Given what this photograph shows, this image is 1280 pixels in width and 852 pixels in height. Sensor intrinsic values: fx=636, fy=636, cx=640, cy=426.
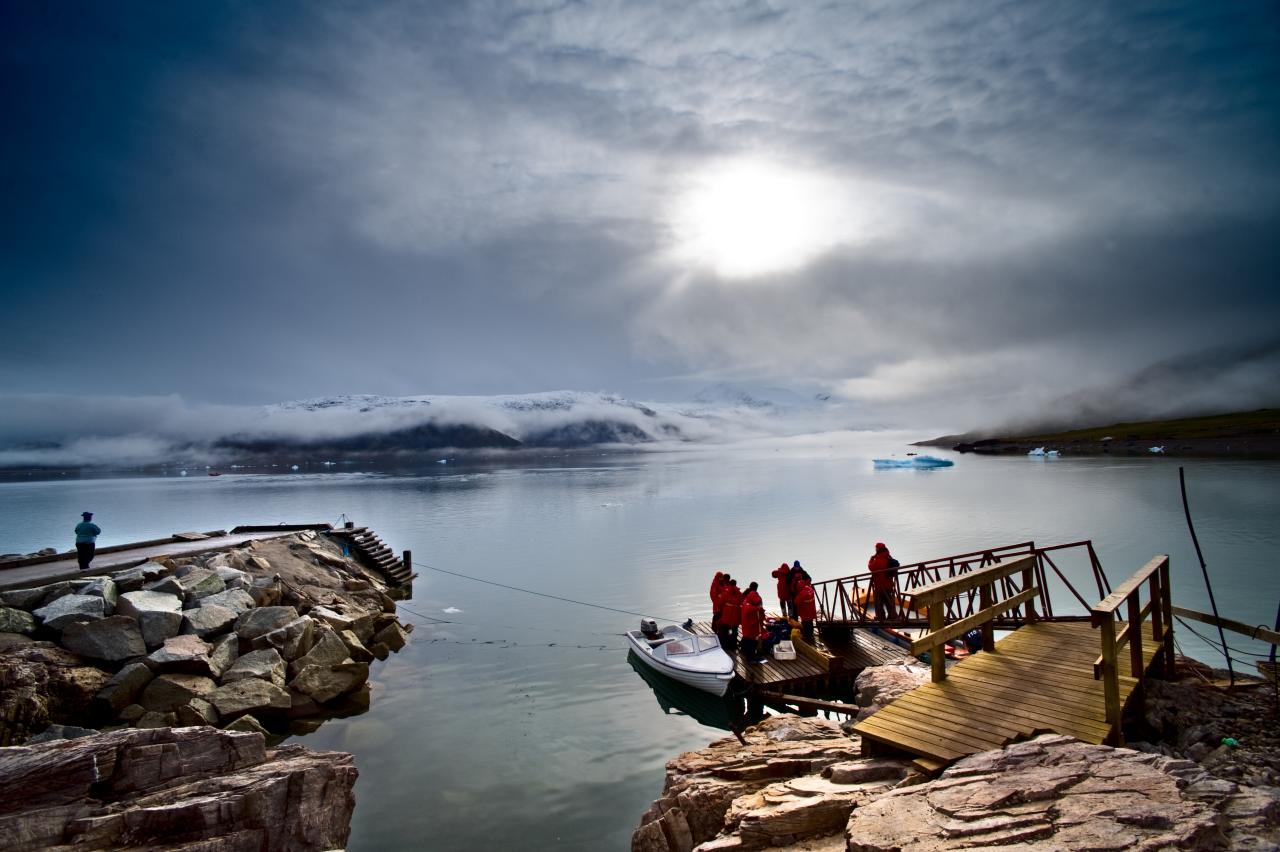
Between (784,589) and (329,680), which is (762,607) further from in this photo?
(329,680)

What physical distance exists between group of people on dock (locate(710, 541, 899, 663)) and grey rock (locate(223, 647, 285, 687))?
12374 millimetres

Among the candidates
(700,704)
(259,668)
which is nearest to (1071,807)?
(700,704)

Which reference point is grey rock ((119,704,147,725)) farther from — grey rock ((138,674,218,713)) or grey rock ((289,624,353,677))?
grey rock ((289,624,353,677))

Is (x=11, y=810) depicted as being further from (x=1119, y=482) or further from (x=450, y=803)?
(x=1119, y=482)

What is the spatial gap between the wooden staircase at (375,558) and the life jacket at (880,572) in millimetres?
25944

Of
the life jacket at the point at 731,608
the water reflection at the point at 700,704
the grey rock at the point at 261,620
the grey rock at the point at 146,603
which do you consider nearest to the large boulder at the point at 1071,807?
the water reflection at the point at 700,704

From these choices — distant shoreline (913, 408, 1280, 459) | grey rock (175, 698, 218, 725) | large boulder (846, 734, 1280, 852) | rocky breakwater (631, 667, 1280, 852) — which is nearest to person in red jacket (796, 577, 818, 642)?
rocky breakwater (631, 667, 1280, 852)

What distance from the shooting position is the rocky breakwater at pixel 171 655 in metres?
14.0

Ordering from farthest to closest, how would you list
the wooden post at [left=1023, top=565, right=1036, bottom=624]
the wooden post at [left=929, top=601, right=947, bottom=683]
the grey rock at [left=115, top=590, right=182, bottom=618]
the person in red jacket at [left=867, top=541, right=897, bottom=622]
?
the person in red jacket at [left=867, top=541, right=897, bottom=622] → the grey rock at [left=115, top=590, right=182, bottom=618] → the wooden post at [left=1023, top=565, right=1036, bottom=624] → the wooden post at [left=929, top=601, right=947, bottom=683]

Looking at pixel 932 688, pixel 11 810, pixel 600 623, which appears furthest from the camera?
pixel 600 623

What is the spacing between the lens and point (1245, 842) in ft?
15.2

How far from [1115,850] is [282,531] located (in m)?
37.6

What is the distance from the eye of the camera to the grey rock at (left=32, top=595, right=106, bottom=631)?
15656 mm

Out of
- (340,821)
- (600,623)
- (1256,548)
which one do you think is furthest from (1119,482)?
(340,821)
